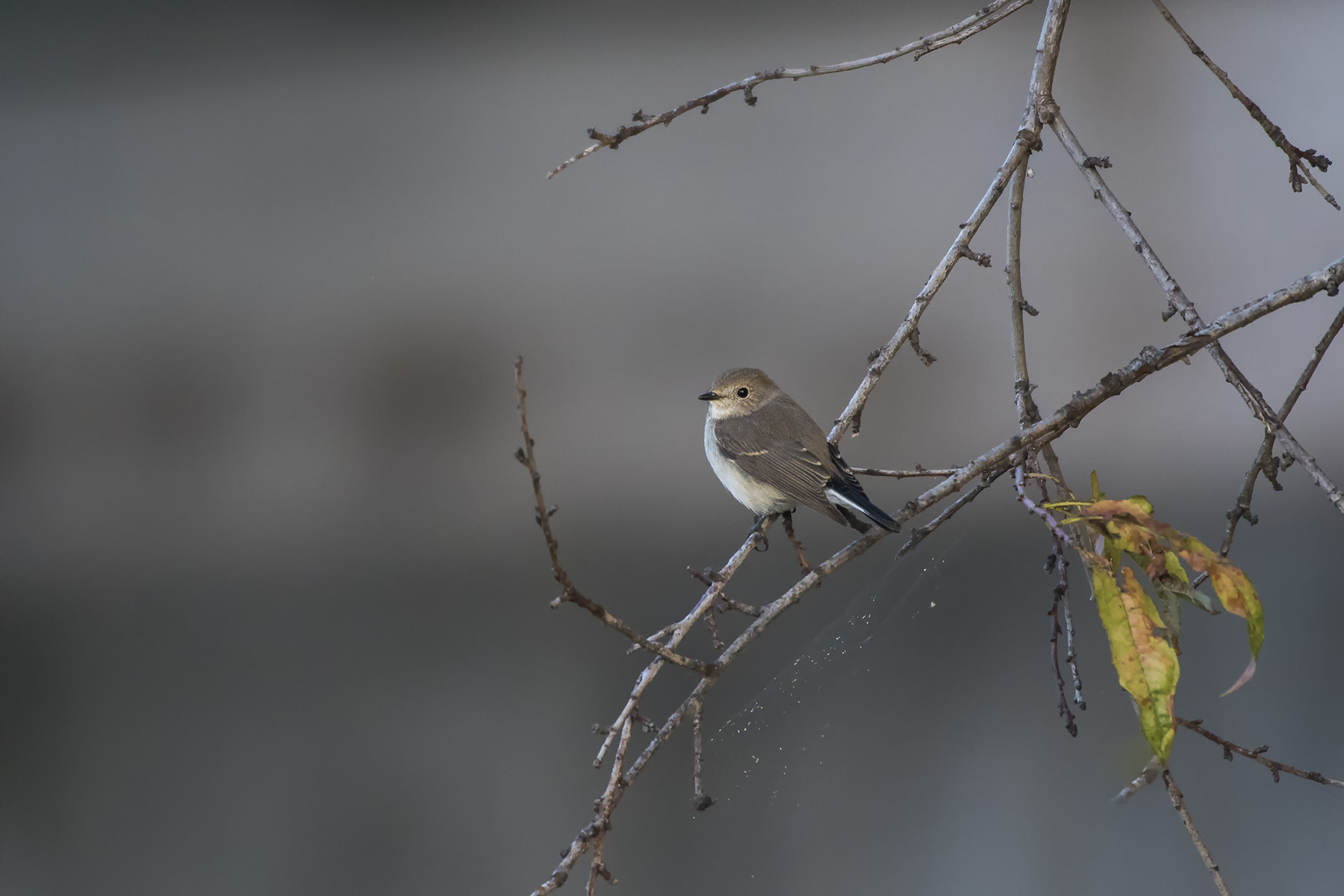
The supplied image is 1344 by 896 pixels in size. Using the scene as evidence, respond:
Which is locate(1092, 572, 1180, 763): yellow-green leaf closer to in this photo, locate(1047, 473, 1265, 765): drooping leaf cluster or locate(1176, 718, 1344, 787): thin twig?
locate(1047, 473, 1265, 765): drooping leaf cluster

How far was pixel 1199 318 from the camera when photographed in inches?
40.6

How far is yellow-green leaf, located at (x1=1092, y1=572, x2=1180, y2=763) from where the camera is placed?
2.55 feet

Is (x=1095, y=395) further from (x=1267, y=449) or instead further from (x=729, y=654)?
(x=729, y=654)

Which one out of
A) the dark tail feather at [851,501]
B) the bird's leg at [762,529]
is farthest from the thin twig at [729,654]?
the bird's leg at [762,529]

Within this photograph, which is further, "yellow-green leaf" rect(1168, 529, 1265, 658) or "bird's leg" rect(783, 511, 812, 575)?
"bird's leg" rect(783, 511, 812, 575)

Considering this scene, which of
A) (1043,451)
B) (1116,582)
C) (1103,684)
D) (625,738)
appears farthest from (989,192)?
(1103,684)

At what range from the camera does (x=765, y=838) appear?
1.44m

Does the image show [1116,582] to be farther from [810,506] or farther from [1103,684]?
[1103,684]

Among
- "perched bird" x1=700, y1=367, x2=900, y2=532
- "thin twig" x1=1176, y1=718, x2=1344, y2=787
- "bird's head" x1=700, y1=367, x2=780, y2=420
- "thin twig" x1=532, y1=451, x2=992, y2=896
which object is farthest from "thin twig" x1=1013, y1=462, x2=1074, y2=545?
"bird's head" x1=700, y1=367, x2=780, y2=420

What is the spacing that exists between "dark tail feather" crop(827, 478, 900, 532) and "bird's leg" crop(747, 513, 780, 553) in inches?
5.1

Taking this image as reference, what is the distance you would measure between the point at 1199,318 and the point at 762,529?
0.79m

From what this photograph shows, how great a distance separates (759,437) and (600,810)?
0.99 meters

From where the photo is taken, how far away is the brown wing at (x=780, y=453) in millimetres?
1620

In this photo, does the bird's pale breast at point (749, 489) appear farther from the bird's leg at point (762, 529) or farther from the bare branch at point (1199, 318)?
the bare branch at point (1199, 318)
